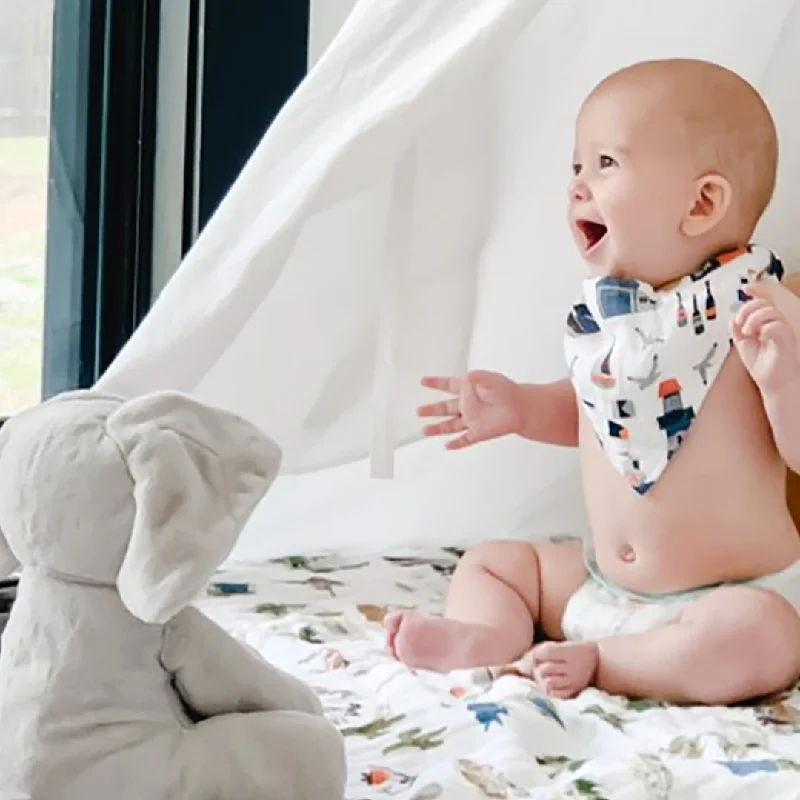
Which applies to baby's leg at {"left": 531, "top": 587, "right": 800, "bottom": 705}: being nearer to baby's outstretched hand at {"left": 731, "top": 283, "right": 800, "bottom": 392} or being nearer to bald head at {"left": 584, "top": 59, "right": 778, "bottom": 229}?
baby's outstretched hand at {"left": 731, "top": 283, "right": 800, "bottom": 392}

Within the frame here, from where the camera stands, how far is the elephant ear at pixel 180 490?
644 millimetres

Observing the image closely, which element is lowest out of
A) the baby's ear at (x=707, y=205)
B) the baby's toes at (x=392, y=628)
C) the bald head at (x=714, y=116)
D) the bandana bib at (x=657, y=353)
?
the baby's toes at (x=392, y=628)

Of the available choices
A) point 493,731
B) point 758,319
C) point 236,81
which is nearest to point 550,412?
point 758,319

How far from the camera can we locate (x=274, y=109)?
150cm

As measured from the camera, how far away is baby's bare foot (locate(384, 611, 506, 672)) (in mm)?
996

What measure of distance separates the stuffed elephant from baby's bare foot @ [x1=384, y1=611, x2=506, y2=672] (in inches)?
11.1

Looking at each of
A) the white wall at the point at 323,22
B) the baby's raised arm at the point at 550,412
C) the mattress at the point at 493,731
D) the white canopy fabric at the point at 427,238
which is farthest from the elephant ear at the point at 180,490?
the white wall at the point at 323,22

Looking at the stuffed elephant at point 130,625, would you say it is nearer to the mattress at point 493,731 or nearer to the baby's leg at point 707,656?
the mattress at point 493,731

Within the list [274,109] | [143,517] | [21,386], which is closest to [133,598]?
[143,517]

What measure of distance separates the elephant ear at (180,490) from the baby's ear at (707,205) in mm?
478

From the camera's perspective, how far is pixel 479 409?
1185 mm

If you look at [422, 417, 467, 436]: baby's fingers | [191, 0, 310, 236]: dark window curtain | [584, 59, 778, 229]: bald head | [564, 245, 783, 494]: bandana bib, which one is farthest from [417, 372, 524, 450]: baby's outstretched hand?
[191, 0, 310, 236]: dark window curtain

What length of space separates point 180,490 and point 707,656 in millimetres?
445

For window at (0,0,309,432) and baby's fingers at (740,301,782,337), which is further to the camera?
window at (0,0,309,432)
